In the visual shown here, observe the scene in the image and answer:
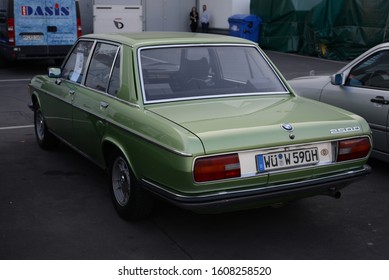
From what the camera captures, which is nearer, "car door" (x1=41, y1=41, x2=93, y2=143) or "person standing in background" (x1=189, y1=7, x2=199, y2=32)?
"car door" (x1=41, y1=41, x2=93, y2=143)

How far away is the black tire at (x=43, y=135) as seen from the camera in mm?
6965

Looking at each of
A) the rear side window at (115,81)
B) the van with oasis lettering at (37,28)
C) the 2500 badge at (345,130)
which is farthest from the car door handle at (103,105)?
the van with oasis lettering at (37,28)

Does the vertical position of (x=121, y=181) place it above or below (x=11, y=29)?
below

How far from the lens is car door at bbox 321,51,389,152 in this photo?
5.94 meters

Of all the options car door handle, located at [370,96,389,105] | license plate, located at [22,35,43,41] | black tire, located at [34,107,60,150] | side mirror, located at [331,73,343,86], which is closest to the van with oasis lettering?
license plate, located at [22,35,43,41]

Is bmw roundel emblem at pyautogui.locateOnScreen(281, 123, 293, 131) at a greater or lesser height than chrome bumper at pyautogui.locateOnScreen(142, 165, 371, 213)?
→ greater

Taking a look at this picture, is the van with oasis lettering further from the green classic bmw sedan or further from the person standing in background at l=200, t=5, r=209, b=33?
the person standing in background at l=200, t=5, r=209, b=33

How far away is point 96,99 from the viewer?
16.8 ft

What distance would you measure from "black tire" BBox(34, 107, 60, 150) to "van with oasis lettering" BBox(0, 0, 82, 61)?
25.4ft

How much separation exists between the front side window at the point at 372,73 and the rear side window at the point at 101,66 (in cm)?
295

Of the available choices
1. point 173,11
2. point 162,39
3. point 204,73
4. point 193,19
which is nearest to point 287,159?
point 204,73

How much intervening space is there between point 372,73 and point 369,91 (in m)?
0.28

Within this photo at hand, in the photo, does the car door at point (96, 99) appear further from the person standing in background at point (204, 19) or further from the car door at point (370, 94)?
the person standing in background at point (204, 19)

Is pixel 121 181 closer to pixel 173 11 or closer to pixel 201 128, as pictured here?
pixel 201 128
